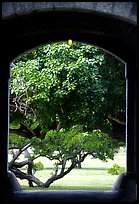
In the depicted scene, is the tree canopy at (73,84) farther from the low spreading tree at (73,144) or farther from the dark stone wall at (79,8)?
the dark stone wall at (79,8)

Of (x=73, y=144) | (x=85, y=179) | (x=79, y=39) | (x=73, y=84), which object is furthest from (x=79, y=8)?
(x=85, y=179)

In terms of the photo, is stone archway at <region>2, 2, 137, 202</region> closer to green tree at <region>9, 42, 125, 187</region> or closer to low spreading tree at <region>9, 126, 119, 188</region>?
green tree at <region>9, 42, 125, 187</region>

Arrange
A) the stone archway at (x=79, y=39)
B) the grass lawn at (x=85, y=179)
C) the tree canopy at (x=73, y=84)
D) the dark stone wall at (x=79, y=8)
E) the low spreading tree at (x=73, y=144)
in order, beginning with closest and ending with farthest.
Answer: the dark stone wall at (x=79, y=8)
the stone archway at (x=79, y=39)
the tree canopy at (x=73, y=84)
the low spreading tree at (x=73, y=144)
the grass lawn at (x=85, y=179)

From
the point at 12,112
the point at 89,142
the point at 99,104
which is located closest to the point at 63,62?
the point at 99,104

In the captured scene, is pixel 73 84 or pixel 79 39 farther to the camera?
pixel 73 84

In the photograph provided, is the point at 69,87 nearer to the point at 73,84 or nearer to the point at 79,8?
the point at 73,84

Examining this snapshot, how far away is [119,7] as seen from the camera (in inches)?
289

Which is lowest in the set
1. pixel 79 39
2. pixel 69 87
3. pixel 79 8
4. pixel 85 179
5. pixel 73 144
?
pixel 85 179

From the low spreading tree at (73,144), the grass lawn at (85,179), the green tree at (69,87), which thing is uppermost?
the green tree at (69,87)

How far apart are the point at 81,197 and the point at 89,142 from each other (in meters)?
10.1

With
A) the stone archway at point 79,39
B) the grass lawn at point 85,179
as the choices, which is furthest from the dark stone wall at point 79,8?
the grass lawn at point 85,179

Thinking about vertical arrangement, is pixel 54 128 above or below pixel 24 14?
below
